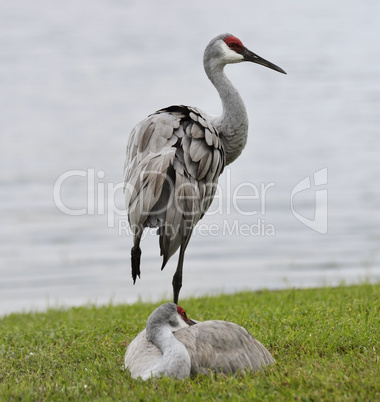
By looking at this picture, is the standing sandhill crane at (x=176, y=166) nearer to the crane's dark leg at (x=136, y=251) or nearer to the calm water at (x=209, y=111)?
the crane's dark leg at (x=136, y=251)

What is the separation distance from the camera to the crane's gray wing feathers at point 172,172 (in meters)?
5.42

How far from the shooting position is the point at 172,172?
5.54 m

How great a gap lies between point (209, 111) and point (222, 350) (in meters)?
10.9

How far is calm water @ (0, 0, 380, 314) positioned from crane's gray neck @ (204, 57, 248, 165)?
10.8 feet

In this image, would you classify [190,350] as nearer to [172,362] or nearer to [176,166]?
[172,362]

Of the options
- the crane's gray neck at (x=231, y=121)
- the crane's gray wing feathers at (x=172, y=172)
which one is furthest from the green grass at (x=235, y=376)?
the crane's gray neck at (x=231, y=121)

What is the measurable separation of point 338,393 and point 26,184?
10.7 metres

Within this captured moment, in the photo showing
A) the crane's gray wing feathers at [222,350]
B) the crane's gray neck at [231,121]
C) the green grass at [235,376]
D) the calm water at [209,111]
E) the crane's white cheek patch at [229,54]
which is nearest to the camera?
the green grass at [235,376]

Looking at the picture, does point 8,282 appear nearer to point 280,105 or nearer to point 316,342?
point 316,342

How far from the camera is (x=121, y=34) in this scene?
24812 millimetres

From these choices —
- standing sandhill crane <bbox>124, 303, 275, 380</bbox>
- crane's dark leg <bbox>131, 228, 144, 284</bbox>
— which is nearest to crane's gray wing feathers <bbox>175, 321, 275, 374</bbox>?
standing sandhill crane <bbox>124, 303, 275, 380</bbox>

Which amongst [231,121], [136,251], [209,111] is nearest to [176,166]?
[136,251]

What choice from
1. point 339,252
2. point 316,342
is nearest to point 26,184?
point 339,252

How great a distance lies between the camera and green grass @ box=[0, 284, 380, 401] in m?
4.21
